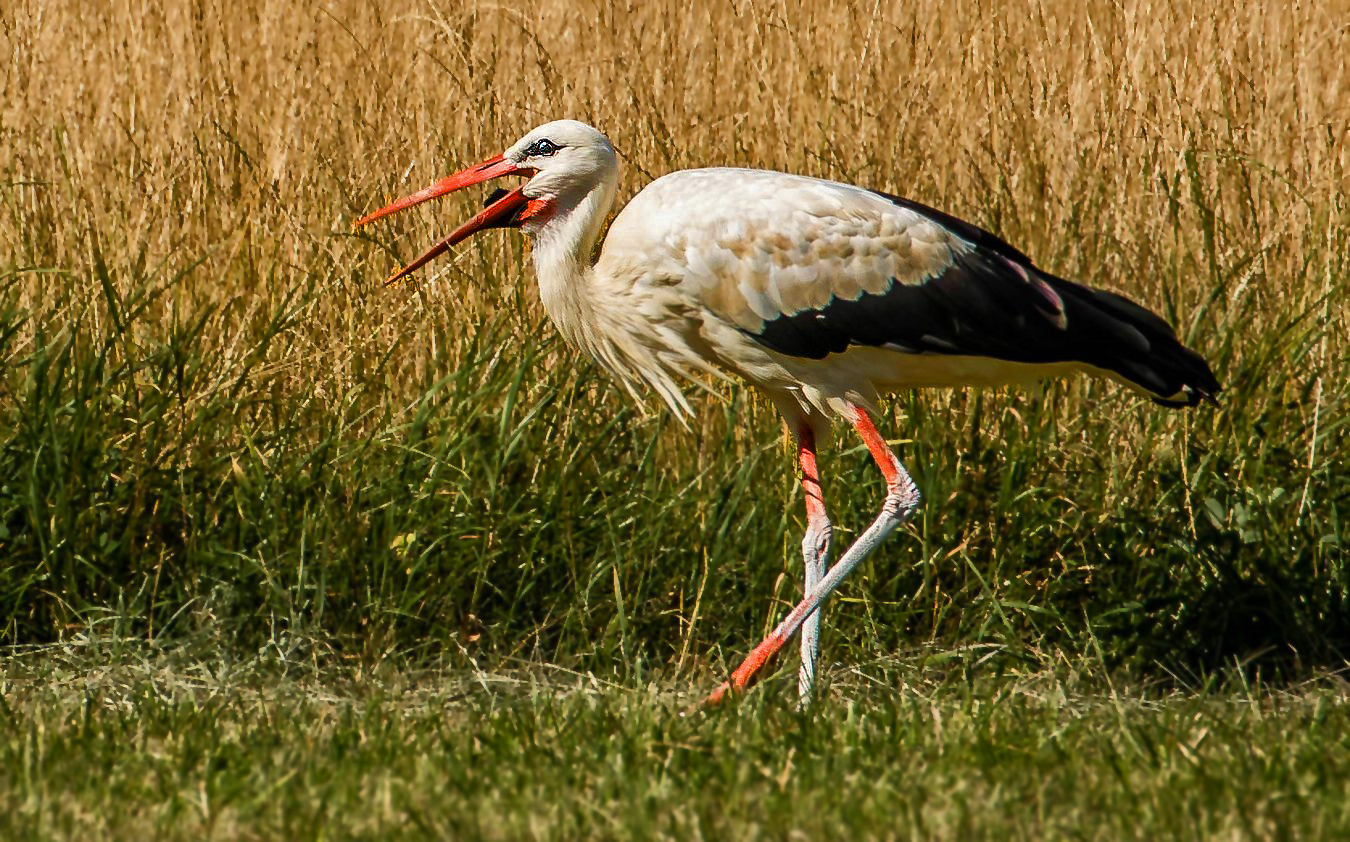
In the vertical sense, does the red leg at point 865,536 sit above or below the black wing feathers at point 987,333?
below

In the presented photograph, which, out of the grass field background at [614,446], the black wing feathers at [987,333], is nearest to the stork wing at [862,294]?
the black wing feathers at [987,333]

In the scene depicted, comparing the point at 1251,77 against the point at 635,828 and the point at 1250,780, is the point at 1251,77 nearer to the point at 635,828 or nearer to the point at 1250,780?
the point at 1250,780

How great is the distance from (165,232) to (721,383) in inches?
70.4

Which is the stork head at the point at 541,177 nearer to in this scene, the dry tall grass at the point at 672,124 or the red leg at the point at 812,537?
the dry tall grass at the point at 672,124

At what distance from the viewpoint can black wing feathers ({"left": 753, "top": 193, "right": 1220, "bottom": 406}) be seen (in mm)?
4648

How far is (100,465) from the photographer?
15.8 ft

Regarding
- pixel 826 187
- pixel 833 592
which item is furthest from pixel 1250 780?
pixel 826 187

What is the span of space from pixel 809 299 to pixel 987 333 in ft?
1.49

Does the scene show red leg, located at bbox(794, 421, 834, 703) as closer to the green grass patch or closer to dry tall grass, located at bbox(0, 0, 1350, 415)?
the green grass patch

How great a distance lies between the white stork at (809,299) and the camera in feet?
15.2

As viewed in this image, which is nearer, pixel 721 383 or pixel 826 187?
pixel 826 187

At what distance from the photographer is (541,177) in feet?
15.8

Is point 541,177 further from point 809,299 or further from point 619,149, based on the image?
point 619,149

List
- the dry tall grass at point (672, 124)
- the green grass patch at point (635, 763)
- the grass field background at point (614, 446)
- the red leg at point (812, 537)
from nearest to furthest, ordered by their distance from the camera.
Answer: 1. the green grass patch at point (635, 763)
2. the grass field background at point (614, 446)
3. the red leg at point (812, 537)
4. the dry tall grass at point (672, 124)
